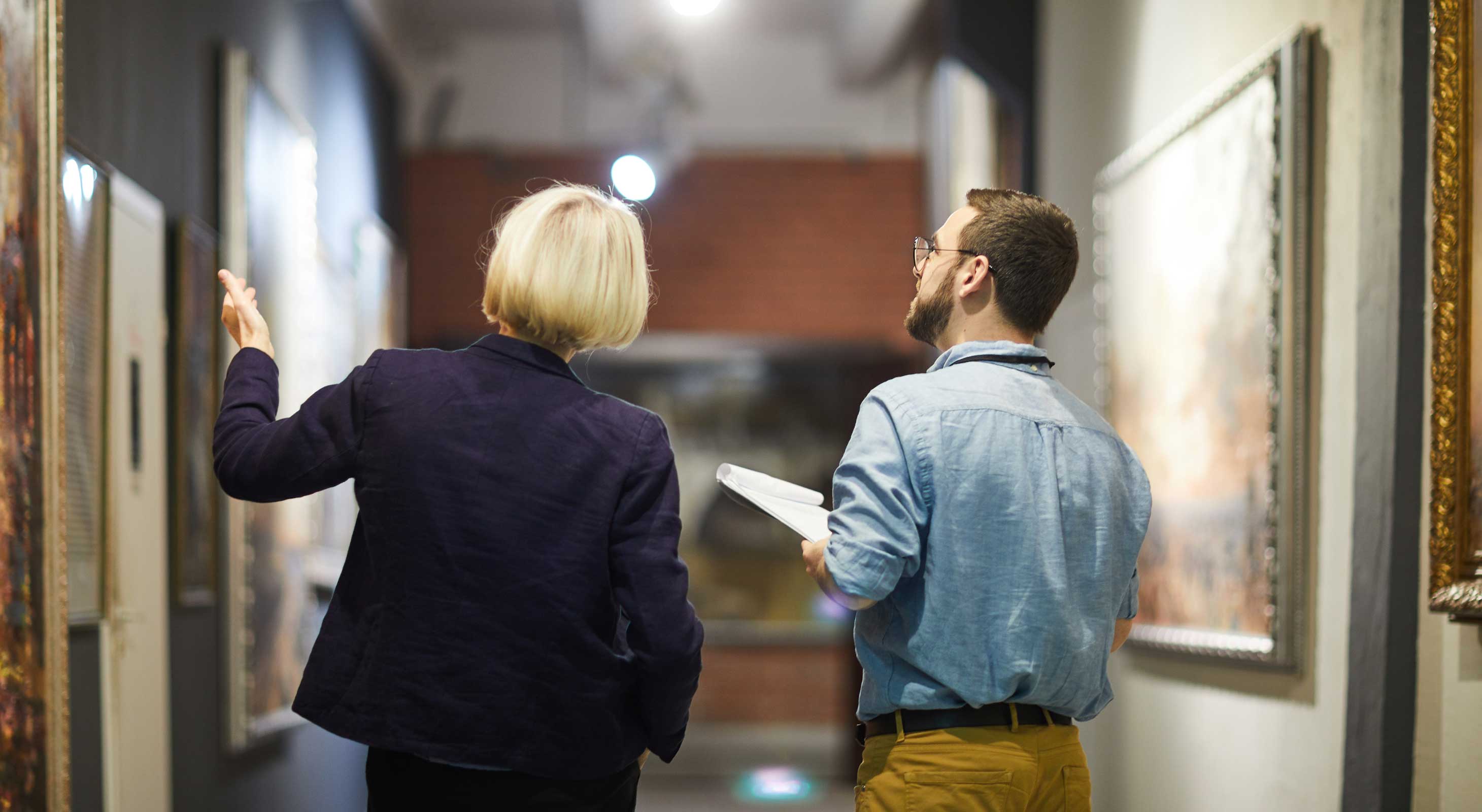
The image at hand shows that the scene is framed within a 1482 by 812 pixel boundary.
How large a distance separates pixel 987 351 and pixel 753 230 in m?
5.48

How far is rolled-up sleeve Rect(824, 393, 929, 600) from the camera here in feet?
5.09

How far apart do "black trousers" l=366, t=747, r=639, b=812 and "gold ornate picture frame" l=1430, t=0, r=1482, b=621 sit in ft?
4.32

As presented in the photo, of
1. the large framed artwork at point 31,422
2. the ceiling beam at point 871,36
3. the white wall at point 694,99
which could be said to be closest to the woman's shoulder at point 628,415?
the large framed artwork at point 31,422

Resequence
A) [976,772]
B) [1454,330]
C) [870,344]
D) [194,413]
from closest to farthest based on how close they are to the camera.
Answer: [976,772], [1454,330], [194,413], [870,344]

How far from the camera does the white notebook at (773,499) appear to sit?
5.88ft

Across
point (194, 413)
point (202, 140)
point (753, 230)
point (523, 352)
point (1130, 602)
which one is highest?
point (753, 230)

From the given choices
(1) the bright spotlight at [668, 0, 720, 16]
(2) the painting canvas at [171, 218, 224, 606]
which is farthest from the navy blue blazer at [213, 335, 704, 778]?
(1) the bright spotlight at [668, 0, 720, 16]

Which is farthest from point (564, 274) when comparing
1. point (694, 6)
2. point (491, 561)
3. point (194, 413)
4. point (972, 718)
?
point (694, 6)

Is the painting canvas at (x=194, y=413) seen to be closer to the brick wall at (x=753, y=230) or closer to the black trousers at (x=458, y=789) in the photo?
the black trousers at (x=458, y=789)

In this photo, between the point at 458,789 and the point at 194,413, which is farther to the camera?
the point at 194,413

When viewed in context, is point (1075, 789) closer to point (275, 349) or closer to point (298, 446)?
point (298, 446)

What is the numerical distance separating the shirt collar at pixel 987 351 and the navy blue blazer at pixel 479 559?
0.44 meters

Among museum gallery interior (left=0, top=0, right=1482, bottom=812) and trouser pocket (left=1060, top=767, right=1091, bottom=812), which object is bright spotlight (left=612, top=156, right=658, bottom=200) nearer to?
museum gallery interior (left=0, top=0, right=1482, bottom=812)

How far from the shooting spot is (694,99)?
7.11m
